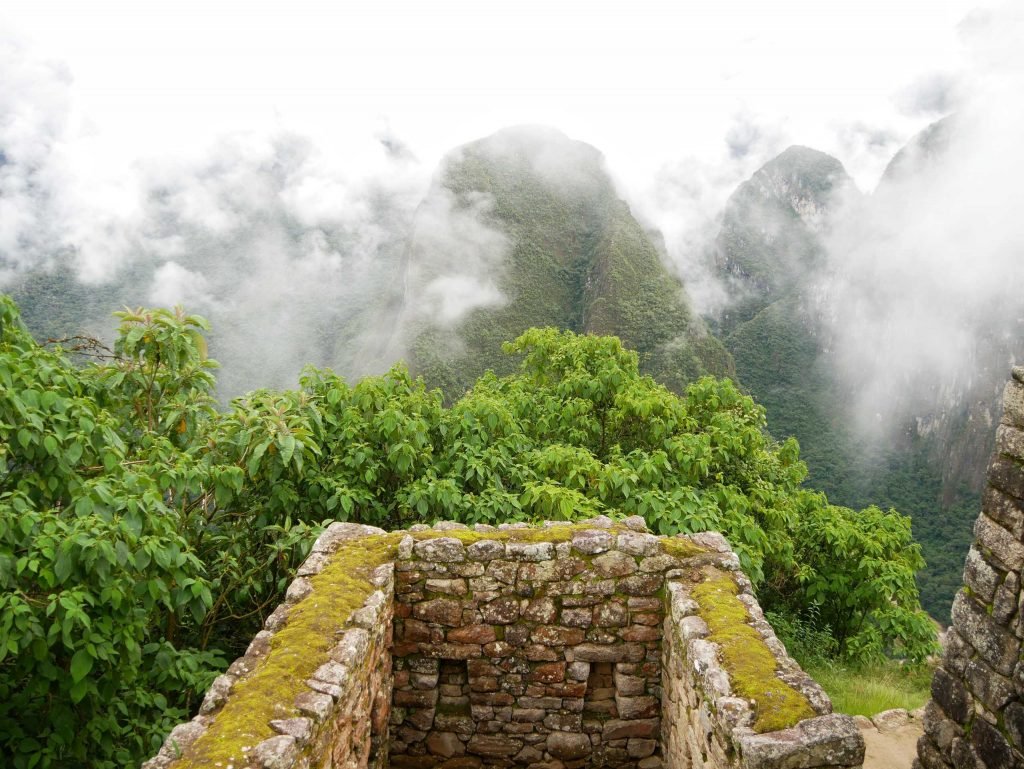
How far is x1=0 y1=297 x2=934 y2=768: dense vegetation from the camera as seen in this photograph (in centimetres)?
393

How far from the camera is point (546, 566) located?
5.04 metres

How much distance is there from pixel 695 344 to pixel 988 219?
54.0 m

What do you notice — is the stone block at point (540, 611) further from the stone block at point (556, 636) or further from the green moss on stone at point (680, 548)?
the green moss on stone at point (680, 548)

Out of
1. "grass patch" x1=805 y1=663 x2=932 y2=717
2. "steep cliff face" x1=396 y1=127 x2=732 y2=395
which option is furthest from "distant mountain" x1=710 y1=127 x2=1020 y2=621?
"grass patch" x1=805 y1=663 x2=932 y2=717

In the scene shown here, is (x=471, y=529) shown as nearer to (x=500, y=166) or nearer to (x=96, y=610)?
(x=96, y=610)

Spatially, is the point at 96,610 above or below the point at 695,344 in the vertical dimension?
below

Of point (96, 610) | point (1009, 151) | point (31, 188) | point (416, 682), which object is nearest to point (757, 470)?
point (416, 682)

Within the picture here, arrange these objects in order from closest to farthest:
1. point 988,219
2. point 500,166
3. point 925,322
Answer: point 925,322
point 988,219
point 500,166

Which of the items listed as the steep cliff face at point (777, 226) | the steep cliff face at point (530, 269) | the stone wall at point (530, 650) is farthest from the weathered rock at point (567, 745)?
the steep cliff face at point (777, 226)

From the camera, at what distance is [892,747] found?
19.8 feet

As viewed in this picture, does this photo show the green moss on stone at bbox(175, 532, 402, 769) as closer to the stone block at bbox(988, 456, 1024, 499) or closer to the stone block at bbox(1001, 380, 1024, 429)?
the stone block at bbox(988, 456, 1024, 499)

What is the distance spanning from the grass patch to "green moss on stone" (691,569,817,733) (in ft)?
9.55

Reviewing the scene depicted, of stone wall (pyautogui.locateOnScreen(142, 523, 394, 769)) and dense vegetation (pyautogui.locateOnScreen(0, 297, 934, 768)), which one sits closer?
stone wall (pyautogui.locateOnScreen(142, 523, 394, 769))

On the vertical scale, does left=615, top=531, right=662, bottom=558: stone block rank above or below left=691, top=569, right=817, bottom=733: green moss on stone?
above
